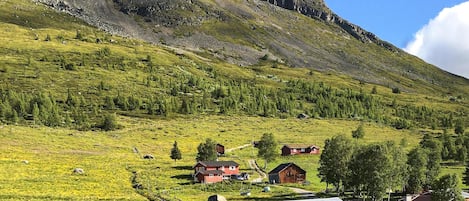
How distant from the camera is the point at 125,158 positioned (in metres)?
117

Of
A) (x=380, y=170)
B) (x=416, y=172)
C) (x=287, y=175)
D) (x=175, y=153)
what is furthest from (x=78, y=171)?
(x=416, y=172)

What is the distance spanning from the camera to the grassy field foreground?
74031 mm

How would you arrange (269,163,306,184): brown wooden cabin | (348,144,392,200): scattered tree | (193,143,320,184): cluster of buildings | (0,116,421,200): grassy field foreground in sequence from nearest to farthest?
(0,116,421,200): grassy field foreground
(348,144,392,200): scattered tree
(193,143,320,184): cluster of buildings
(269,163,306,184): brown wooden cabin

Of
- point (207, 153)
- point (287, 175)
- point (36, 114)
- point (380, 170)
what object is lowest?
point (287, 175)

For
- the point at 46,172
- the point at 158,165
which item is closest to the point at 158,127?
the point at 158,165

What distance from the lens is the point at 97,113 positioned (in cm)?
18988

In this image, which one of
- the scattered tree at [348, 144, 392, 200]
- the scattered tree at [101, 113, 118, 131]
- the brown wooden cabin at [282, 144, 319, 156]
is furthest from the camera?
the scattered tree at [101, 113, 118, 131]

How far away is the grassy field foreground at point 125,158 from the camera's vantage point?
74.0 metres

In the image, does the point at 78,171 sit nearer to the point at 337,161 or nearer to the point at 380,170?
the point at 337,161

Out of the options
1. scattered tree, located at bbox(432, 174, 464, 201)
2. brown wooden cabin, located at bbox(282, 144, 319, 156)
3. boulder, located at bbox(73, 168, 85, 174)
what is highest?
brown wooden cabin, located at bbox(282, 144, 319, 156)

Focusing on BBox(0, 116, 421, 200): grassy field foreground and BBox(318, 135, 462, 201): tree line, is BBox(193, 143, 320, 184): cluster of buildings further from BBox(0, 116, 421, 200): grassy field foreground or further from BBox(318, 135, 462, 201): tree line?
BBox(318, 135, 462, 201): tree line

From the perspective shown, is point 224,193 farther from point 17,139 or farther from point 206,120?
point 206,120

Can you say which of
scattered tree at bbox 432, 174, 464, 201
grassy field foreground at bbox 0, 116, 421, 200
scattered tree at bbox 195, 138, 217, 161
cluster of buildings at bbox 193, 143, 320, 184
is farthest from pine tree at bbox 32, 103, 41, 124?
scattered tree at bbox 432, 174, 464, 201

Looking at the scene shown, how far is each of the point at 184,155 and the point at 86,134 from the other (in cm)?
3721
